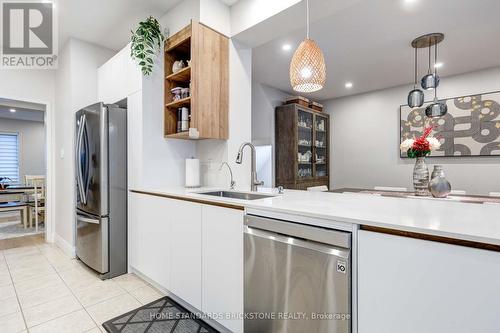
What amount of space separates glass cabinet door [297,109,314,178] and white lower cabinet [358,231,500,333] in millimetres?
3536

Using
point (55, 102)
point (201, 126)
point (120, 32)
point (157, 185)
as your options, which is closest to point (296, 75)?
point (201, 126)

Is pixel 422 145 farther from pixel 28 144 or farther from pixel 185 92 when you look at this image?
pixel 28 144

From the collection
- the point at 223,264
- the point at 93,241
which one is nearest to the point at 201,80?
the point at 223,264

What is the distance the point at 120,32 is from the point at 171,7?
88cm

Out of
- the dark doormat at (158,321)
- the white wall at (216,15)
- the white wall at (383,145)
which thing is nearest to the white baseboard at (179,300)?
the dark doormat at (158,321)

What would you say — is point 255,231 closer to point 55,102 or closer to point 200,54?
point 200,54

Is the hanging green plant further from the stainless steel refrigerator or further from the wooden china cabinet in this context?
the wooden china cabinet

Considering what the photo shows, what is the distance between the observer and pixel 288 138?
14.7 feet

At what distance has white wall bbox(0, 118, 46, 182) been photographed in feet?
22.4

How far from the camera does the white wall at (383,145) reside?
3.87m

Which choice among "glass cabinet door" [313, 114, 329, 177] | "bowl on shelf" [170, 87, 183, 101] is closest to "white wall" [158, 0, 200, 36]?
"bowl on shelf" [170, 87, 183, 101]

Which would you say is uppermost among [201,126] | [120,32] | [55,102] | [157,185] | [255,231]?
[120,32]

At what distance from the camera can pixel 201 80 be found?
2230 mm

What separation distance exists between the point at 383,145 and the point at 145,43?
439 centimetres
